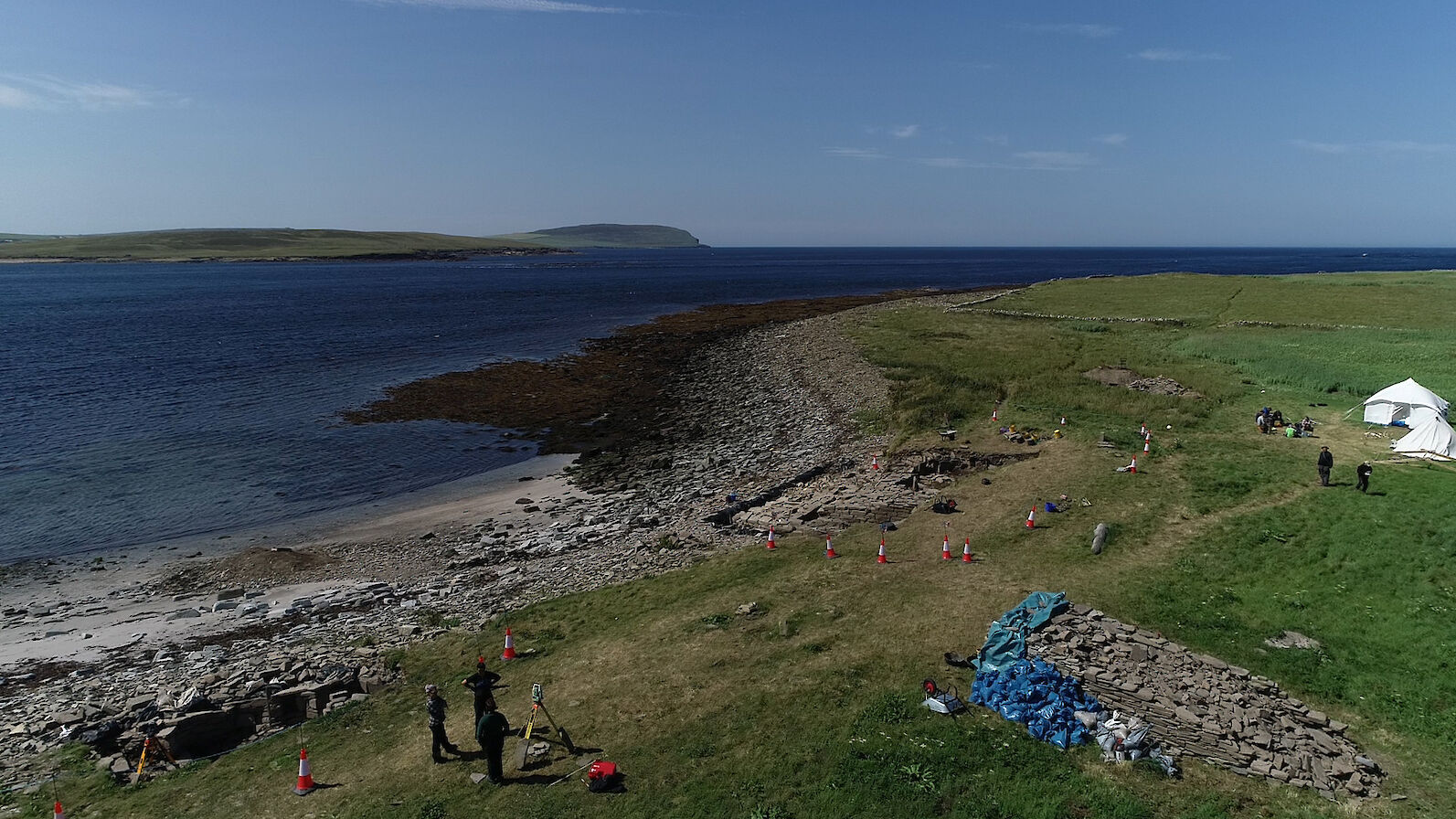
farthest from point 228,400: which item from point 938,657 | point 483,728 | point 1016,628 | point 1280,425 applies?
point 1280,425

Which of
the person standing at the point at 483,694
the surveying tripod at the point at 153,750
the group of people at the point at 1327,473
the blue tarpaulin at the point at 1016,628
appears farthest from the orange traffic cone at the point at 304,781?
the group of people at the point at 1327,473

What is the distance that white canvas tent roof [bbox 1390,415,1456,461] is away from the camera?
97.4 ft

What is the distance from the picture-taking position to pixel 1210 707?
1462cm

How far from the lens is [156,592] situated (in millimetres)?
26562

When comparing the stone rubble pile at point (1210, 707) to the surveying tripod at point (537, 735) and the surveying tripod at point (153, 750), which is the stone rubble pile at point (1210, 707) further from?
the surveying tripod at point (153, 750)

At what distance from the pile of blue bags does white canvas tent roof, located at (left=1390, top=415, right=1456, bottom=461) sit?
2412 centimetres

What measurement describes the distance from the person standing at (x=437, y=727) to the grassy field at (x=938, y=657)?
1.43 ft

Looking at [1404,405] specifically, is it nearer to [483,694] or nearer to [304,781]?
[483,694]

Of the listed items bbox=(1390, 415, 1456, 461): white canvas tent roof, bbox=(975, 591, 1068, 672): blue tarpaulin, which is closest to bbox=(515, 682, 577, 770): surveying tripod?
bbox=(975, 591, 1068, 672): blue tarpaulin

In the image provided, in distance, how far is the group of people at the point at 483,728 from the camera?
1411cm

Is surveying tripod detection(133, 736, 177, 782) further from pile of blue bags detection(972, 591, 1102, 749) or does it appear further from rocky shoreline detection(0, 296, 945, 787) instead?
pile of blue bags detection(972, 591, 1102, 749)

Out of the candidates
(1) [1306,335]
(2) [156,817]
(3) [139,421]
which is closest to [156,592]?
(2) [156,817]

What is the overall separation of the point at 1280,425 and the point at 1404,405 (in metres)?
5.06

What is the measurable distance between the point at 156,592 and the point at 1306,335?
79566 mm
